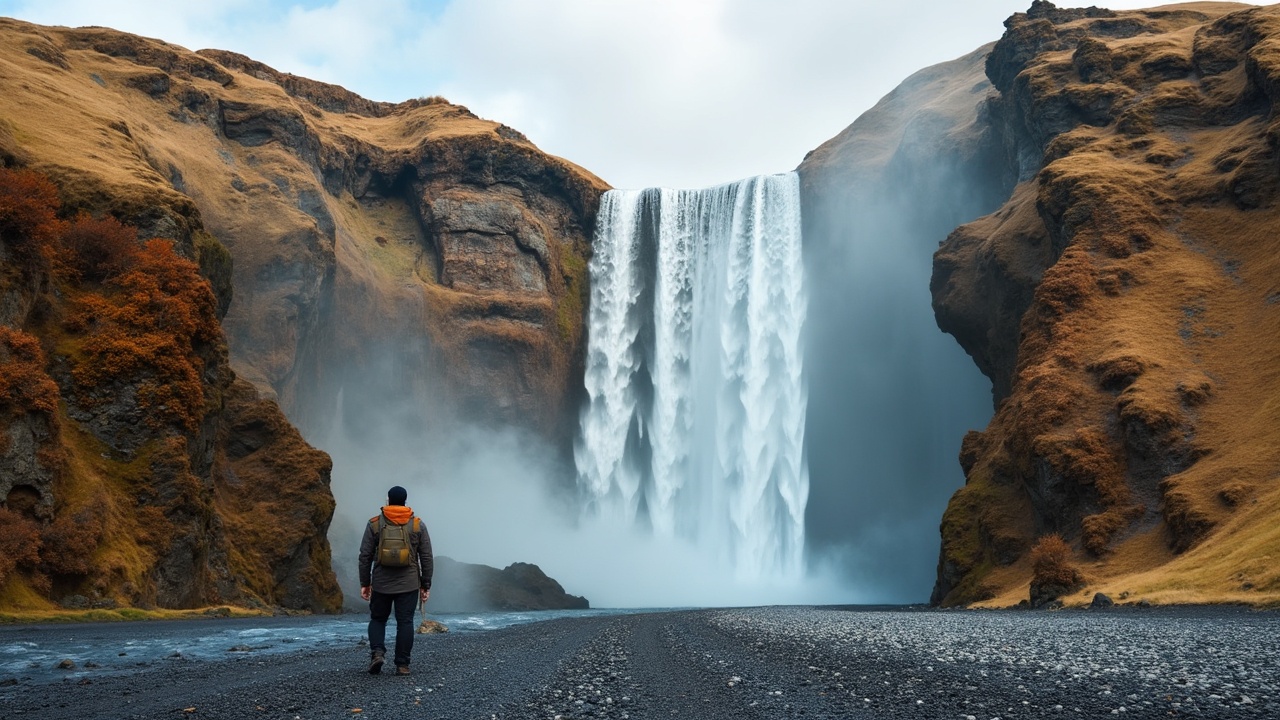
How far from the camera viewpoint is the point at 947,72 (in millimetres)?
94938

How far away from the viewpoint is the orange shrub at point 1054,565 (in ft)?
113

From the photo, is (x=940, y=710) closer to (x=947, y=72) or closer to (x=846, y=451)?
(x=846, y=451)

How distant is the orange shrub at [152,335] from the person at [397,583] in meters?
25.8

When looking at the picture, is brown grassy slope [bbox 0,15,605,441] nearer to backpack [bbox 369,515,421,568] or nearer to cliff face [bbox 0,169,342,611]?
cliff face [bbox 0,169,342,611]

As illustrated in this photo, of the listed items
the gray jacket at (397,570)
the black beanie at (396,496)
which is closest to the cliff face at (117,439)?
the gray jacket at (397,570)

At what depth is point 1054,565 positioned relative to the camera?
35.0 metres

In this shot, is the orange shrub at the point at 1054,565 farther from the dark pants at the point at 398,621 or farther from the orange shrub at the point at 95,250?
the orange shrub at the point at 95,250

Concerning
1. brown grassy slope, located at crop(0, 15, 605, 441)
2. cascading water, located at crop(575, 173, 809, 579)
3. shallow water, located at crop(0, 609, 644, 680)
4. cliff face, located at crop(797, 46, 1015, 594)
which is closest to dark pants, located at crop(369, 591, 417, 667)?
shallow water, located at crop(0, 609, 644, 680)

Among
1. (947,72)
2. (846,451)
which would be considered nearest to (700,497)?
(846,451)

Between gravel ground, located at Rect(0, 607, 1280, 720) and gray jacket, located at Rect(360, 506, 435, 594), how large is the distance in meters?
1.14

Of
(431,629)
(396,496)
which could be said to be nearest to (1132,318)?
(431,629)

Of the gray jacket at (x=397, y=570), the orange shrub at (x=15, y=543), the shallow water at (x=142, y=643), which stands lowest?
the shallow water at (x=142, y=643)

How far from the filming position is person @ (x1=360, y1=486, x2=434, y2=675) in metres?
11.5

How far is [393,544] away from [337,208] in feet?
240
